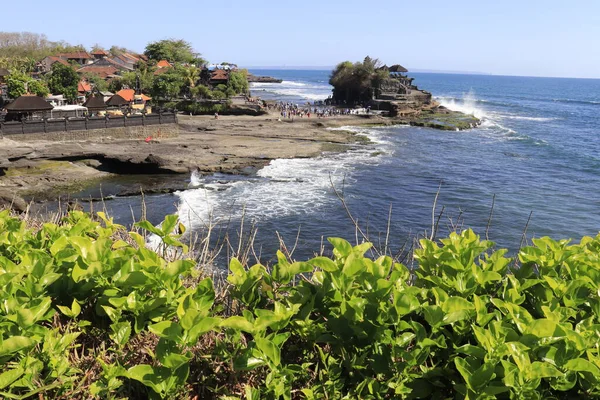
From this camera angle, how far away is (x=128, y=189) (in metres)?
28.8

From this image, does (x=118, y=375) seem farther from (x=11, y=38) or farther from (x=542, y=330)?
(x=11, y=38)

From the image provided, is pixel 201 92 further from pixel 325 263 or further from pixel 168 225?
pixel 325 263

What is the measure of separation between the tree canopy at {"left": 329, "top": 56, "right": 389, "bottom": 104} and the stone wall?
46064 mm

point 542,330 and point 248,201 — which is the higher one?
point 542,330


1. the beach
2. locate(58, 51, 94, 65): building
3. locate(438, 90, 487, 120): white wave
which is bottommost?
the beach

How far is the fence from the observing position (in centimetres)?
3363

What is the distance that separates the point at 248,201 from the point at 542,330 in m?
25.5

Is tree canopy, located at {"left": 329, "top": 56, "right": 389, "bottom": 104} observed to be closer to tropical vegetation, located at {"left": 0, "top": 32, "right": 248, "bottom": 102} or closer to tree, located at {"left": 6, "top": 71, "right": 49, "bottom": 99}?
tropical vegetation, located at {"left": 0, "top": 32, "right": 248, "bottom": 102}

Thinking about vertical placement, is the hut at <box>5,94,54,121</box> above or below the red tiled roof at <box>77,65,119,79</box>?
below

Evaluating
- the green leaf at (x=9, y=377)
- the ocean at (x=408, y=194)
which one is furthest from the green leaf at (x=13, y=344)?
the ocean at (x=408, y=194)

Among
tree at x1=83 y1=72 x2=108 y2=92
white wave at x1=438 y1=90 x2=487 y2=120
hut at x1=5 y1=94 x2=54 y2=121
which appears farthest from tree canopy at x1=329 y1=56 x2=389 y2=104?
hut at x1=5 y1=94 x2=54 y2=121

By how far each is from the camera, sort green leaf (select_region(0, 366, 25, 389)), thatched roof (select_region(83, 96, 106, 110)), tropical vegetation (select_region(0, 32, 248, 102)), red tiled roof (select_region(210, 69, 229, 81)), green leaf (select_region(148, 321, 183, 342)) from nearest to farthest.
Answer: green leaf (select_region(0, 366, 25, 389)) → green leaf (select_region(148, 321, 183, 342)) → thatched roof (select_region(83, 96, 106, 110)) → tropical vegetation (select_region(0, 32, 248, 102)) → red tiled roof (select_region(210, 69, 229, 81))

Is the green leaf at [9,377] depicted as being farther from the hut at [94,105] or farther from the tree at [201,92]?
the tree at [201,92]

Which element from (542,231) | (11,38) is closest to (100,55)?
(11,38)
